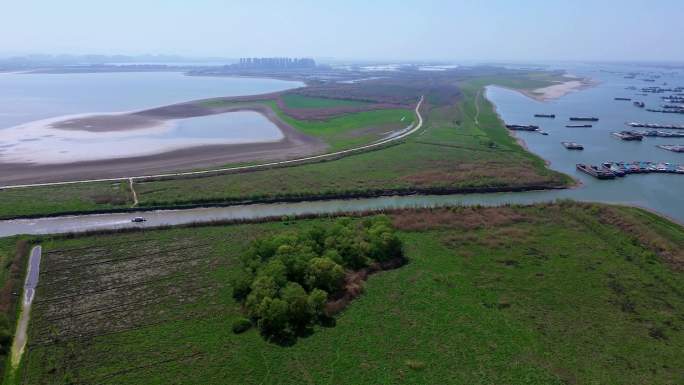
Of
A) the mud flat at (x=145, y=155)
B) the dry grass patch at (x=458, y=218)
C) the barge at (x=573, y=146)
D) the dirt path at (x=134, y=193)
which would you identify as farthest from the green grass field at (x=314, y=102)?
the dry grass patch at (x=458, y=218)

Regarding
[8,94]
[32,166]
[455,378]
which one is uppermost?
[8,94]

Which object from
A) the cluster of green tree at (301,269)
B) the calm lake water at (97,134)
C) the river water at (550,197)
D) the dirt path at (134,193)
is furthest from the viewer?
the calm lake water at (97,134)

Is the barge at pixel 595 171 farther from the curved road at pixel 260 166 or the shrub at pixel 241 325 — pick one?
the shrub at pixel 241 325

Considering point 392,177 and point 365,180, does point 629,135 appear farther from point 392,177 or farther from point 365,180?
point 365,180

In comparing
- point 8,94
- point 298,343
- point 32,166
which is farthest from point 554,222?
point 8,94

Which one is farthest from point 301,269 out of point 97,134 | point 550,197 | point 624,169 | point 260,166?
point 97,134

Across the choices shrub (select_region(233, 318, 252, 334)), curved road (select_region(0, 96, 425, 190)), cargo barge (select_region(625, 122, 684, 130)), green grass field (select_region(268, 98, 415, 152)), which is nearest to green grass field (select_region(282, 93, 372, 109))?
green grass field (select_region(268, 98, 415, 152))

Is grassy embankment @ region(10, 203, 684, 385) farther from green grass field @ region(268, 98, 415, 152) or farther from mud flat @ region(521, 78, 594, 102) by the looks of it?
mud flat @ region(521, 78, 594, 102)

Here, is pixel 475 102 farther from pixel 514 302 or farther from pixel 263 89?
pixel 514 302
